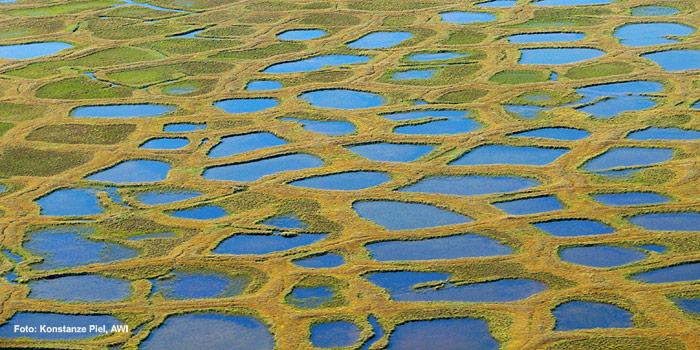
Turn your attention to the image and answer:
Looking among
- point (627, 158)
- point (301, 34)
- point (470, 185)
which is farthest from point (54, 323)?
point (301, 34)

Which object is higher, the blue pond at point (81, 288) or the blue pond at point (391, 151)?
the blue pond at point (391, 151)

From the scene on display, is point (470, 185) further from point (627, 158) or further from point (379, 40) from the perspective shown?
point (379, 40)

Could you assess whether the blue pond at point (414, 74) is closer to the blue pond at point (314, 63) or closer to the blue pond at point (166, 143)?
the blue pond at point (314, 63)

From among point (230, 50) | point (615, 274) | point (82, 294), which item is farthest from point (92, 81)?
point (615, 274)

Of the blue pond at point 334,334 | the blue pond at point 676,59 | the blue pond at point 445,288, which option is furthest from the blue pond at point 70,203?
the blue pond at point 676,59

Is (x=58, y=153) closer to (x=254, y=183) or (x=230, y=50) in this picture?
(x=254, y=183)

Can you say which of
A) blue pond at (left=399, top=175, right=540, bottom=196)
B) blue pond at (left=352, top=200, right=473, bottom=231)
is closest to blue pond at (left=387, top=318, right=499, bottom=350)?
blue pond at (left=352, top=200, right=473, bottom=231)

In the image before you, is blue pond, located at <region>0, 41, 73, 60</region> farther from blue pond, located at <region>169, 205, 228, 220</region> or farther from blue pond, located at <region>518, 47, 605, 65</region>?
blue pond, located at <region>518, 47, 605, 65</region>
